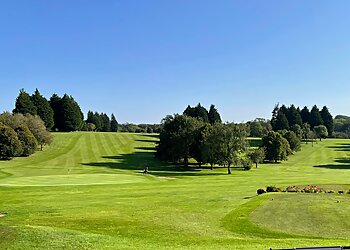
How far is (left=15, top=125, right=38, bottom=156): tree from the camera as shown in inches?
3433

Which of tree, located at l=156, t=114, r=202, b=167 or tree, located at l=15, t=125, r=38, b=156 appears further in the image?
tree, located at l=15, t=125, r=38, b=156

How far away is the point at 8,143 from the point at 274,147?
64755 mm

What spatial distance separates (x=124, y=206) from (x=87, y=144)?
80.7 metres

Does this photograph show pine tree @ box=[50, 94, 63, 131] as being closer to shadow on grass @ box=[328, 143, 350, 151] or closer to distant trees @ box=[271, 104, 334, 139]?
distant trees @ box=[271, 104, 334, 139]

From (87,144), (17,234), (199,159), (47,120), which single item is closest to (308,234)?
(17,234)

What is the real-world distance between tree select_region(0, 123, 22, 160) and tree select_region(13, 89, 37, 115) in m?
29.9

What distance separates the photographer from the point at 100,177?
5769cm

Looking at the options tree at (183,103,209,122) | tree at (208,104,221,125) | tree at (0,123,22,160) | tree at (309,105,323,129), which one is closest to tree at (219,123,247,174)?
tree at (0,123,22,160)

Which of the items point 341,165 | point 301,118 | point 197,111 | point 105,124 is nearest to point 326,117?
point 301,118

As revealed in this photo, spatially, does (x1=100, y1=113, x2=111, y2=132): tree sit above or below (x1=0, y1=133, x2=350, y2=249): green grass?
above

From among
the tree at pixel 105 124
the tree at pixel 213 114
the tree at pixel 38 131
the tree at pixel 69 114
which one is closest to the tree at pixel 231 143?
the tree at pixel 38 131

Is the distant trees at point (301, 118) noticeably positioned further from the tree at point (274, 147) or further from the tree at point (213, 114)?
the tree at point (274, 147)

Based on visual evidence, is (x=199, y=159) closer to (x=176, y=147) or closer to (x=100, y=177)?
(x=176, y=147)

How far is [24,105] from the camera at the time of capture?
113812mm
